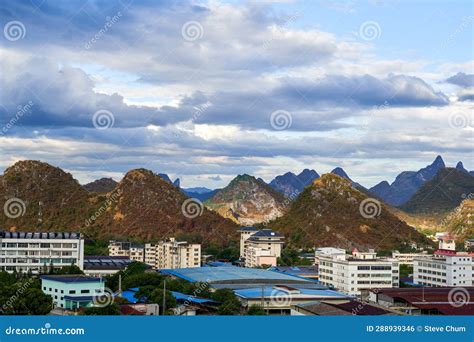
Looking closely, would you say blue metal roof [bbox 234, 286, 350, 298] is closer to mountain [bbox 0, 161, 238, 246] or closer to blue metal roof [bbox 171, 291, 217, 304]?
blue metal roof [bbox 171, 291, 217, 304]

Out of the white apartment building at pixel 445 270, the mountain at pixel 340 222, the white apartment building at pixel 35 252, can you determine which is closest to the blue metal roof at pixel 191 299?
the white apartment building at pixel 35 252

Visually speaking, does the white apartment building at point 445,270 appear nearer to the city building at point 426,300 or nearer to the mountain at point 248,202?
the city building at point 426,300

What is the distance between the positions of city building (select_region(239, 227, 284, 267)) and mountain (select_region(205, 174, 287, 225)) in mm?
32358

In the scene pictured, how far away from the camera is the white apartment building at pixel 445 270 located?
2478cm

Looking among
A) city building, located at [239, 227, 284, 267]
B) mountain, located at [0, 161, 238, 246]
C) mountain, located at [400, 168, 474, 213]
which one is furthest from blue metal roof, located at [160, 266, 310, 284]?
mountain, located at [400, 168, 474, 213]

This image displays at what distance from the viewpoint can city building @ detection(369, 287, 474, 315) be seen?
58.1 feet

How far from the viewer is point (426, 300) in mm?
18594

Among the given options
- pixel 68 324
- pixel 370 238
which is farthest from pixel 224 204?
pixel 68 324

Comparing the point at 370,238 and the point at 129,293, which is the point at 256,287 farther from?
the point at 370,238

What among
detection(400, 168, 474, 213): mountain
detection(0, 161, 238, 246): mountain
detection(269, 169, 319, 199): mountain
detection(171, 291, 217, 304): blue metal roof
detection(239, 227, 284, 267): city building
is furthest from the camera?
detection(269, 169, 319, 199): mountain

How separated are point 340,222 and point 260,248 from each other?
14.6 meters

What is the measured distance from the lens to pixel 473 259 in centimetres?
2548

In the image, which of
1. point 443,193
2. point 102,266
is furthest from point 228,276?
point 443,193

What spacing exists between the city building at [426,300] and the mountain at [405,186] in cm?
9630
